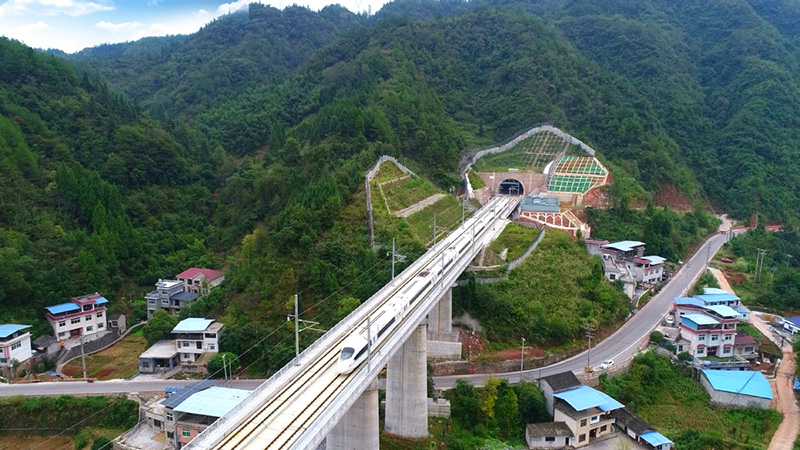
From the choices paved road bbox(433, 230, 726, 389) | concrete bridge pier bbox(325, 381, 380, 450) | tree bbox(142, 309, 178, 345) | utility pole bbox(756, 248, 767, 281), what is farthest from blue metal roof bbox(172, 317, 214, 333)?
utility pole bbox(756, 248, 767, 281)

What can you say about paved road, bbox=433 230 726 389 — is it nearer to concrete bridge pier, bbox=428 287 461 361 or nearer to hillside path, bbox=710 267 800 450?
concrete bridge pier, bbox=428 287 461 361

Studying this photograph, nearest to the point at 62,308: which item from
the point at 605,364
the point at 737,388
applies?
the point at 605,364

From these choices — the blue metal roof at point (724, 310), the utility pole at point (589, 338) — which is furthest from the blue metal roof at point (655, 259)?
the utility pole at point (589, 338)

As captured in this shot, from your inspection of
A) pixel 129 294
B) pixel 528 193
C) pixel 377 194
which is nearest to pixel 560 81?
pixel 528 193

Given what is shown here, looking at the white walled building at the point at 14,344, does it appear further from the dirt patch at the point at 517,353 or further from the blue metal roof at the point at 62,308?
the dirt patch at the point at 517,353

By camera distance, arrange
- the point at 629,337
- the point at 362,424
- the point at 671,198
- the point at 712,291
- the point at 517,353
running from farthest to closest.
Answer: the point at 671,198, the point at 712,291, the point at 629,337, the point at 517,353, the point at 362,424

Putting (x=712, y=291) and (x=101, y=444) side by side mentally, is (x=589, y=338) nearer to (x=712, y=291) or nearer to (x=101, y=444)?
(x=712, y=291)
